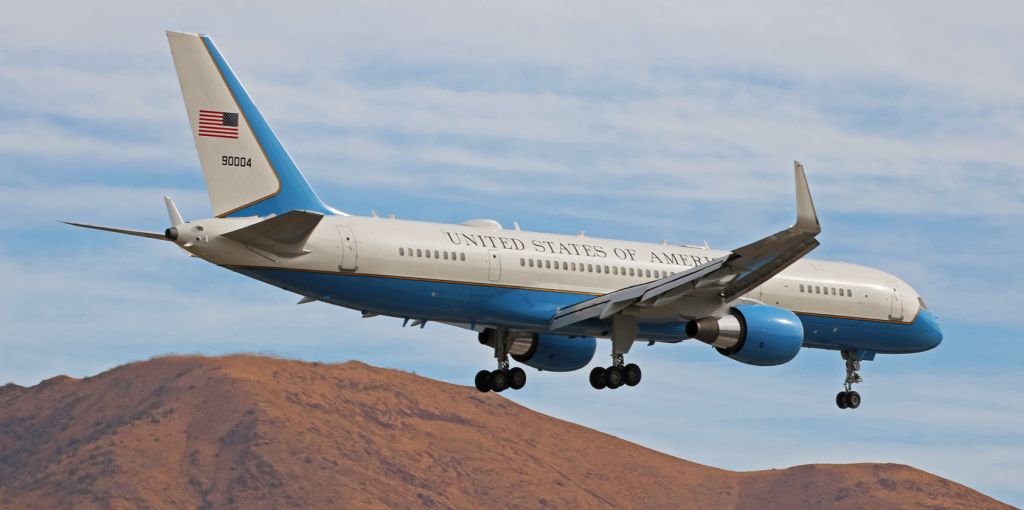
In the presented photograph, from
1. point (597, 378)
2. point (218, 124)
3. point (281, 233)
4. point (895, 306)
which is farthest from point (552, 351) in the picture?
point (218, 124)

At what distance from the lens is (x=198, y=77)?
4916 cm

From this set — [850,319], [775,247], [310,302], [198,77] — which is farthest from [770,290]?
[198,77]

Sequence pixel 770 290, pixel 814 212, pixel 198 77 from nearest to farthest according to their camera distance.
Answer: pixel 814 212 → pixel 198 77 → pixel 770 290

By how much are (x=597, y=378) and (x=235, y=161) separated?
13634mm

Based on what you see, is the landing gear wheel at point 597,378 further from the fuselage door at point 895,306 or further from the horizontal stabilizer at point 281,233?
the horizontal stabilizer at point 281,233

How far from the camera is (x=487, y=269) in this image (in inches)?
1998

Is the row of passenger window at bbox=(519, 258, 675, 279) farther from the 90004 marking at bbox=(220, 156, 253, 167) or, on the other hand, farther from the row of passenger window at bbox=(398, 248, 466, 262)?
the 90004 marking at bbox=(220, 156, 253, 167)

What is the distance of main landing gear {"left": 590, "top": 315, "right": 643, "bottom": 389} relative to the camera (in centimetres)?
5297

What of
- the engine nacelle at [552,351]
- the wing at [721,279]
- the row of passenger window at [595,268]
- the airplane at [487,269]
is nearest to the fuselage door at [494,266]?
the airplane at [487,269]

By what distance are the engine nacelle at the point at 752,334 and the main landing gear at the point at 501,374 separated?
5912 mm

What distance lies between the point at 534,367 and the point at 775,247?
11.7 m

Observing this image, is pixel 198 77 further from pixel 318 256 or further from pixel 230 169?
pixel 318 256

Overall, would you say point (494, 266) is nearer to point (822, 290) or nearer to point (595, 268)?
point (595, 268)

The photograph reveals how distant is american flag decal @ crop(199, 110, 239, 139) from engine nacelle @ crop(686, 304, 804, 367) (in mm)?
15070
